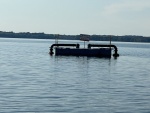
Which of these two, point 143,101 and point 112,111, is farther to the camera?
point 143,101

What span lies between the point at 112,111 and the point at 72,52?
70.5 m

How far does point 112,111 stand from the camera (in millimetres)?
26031

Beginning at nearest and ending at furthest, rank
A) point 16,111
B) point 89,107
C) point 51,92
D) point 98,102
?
1. point 16,111
2. point 89,107
3. point 98,102
4. point 51,92

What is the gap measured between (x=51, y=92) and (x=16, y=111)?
331 inches

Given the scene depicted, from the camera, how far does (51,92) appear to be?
110 ft

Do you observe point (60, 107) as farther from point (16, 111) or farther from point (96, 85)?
point (96, 85)

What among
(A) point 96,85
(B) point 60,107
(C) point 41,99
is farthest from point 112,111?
(A) point 96,85

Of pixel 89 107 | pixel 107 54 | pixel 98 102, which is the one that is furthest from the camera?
pixel 107 54

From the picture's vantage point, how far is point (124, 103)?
29.2 m

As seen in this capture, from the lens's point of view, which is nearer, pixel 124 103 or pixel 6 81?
pixel 124 103

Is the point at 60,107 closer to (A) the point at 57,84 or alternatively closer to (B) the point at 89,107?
(B) the point at 89,107

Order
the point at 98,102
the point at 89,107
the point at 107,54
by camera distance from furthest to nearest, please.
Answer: the point at 107,54 < the point at 98,102 < the point at 89,107

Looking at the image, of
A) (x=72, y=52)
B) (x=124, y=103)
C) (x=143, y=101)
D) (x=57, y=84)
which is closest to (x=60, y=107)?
(x=124, y=103)

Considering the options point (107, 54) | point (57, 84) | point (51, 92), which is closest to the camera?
point (51, 92)
